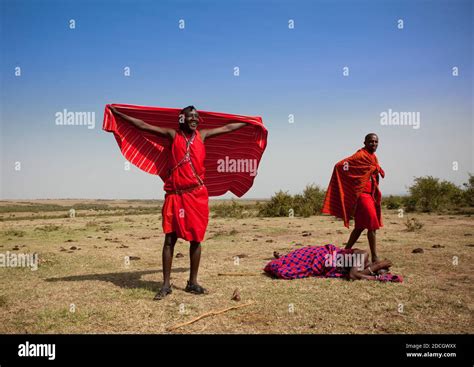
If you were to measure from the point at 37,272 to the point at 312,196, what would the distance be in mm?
22020

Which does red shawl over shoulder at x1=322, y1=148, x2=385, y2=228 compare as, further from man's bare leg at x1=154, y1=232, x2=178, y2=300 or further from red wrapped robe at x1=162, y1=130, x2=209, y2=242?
man's bare leg at x1=154, y1=232, x2=178, y2=300

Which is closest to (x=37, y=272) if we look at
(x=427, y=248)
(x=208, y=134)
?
(x=208, y=134)

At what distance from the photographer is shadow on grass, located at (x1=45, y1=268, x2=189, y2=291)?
21.0 ft

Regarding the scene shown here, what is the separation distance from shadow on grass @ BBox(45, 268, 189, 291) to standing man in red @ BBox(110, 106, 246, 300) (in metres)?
0.83

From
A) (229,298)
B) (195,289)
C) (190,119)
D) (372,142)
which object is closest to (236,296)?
(229,298)

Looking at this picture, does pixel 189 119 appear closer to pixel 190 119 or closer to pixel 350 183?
pixel 190 119

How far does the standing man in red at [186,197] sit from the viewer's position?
18.9ft

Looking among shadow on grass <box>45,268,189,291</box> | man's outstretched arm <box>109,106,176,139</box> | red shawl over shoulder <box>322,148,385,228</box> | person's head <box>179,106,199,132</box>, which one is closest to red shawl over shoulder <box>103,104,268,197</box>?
man's outstretched arm <box>109,106,176,139</box>

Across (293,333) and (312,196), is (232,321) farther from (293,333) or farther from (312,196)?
(312,196)

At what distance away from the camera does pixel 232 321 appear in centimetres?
462

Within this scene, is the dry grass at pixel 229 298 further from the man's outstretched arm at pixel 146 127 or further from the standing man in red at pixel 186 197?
the man's outstretched arm at pixel 146 127

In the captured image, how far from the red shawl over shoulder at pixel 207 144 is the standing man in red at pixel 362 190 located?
2.08 m
